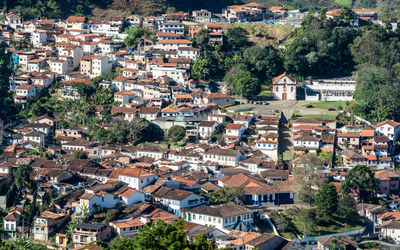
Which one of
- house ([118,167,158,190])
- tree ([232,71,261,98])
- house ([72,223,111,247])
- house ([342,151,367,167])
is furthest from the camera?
tree ([232,71,261,98])

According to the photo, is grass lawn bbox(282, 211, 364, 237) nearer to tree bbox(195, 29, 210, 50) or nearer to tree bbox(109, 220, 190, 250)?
tree bbox(109, 220, 190, 250)

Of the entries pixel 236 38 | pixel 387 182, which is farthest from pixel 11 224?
pixel 236 38

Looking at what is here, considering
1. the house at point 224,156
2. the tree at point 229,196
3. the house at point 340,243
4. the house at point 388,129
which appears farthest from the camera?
the house at point 388,129

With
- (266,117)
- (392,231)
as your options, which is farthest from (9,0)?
(392,231)

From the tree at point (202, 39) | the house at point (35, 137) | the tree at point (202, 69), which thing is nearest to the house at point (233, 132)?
the tree at point (202, 69)

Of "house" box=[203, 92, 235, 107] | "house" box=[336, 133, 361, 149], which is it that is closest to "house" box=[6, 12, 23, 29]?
"house" box=[203, 92, 235, 107]

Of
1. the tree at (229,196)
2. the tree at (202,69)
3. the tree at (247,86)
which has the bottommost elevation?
the tree at (229,196)

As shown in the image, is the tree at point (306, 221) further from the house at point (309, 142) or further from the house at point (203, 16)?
the house at point (203, 16)
